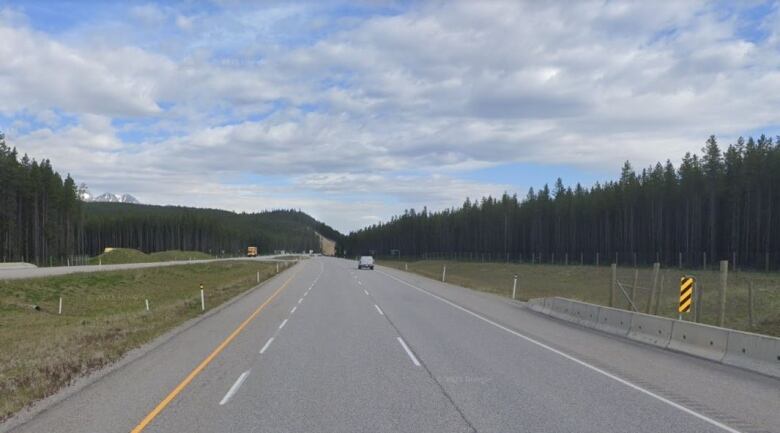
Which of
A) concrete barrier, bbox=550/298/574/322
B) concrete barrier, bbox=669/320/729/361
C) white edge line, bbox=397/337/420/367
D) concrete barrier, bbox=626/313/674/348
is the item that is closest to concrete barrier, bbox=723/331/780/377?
concrete barrier, bbox=669/320/729/361

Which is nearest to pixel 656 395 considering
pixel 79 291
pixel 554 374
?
pixel 554 374

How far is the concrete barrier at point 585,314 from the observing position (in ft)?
66.0

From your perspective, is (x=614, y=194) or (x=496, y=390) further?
(x=614, y=194)

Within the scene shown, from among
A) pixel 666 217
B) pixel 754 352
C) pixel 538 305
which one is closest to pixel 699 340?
pixel 754 352

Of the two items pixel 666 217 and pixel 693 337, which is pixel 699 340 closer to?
pixel 693 337

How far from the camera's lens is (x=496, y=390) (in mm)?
9258

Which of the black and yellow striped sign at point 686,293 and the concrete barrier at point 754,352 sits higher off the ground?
the black and yellow striped sign at point 686,293

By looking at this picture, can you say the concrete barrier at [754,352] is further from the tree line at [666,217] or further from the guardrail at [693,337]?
the tree line at [666,217]

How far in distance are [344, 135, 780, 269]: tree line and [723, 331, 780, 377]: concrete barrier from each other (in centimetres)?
5046

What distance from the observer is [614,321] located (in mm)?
18672

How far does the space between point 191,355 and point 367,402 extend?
6268 millimetres

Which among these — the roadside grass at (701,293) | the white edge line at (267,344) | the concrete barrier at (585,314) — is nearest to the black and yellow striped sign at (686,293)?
the roadside grass at (701,293)

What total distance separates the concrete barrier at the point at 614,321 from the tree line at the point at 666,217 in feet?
148

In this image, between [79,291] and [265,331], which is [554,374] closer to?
[265,331]
